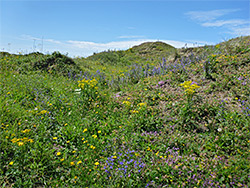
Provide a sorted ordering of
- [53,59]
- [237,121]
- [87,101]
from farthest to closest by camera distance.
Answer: [53,59], [87,101], [237,121]

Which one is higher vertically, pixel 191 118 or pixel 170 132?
pixel 191 118

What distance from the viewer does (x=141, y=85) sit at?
7.46 meters

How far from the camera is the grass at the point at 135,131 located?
3.73 m

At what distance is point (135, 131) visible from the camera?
509 centimetres

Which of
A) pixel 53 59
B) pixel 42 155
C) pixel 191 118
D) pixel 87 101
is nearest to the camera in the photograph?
pixel 42 155

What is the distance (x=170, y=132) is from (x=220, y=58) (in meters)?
4.47

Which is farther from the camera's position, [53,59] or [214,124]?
[53,59]

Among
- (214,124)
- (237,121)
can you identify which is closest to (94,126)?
(214,124)

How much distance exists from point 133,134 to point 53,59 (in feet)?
26.4

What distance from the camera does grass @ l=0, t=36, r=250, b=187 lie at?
373 cm

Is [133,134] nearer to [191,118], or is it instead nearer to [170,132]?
[170,132]

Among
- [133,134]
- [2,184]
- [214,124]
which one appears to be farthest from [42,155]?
[214,124]

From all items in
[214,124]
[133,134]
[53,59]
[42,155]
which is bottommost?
[42,155]

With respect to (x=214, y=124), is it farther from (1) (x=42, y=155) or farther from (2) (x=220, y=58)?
(1) (x=42, y=155)
